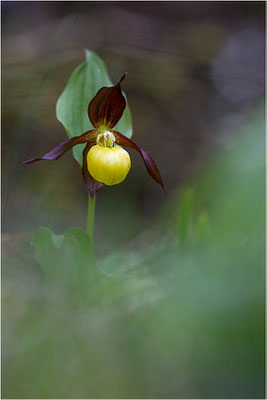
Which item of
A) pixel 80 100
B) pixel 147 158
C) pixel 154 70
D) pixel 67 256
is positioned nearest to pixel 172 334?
pixel 67 256

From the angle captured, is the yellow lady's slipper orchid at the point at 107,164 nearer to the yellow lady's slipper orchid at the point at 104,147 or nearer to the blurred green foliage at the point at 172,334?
the yellow lady's slipper orchid at the point at 104,147

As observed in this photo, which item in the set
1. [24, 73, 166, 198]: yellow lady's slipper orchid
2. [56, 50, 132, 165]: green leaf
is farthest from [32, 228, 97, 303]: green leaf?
[56, 50, 132, 165]: green leaf

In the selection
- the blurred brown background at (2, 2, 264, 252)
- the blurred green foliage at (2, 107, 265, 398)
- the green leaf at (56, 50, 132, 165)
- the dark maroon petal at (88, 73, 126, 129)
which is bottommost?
the blurred green foliage at (2, 107, 265, 398)

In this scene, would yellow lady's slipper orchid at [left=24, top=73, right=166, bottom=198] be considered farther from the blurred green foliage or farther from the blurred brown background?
the blurred brown background

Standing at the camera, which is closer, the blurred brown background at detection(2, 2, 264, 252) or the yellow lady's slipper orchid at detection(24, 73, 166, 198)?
the yellow lady's slipper orchid at detection(24, 73, 166, 198)

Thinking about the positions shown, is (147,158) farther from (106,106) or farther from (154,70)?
(154,70)

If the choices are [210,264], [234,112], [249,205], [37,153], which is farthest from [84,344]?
[234,112]

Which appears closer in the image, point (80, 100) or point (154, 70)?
point (80, 100)
